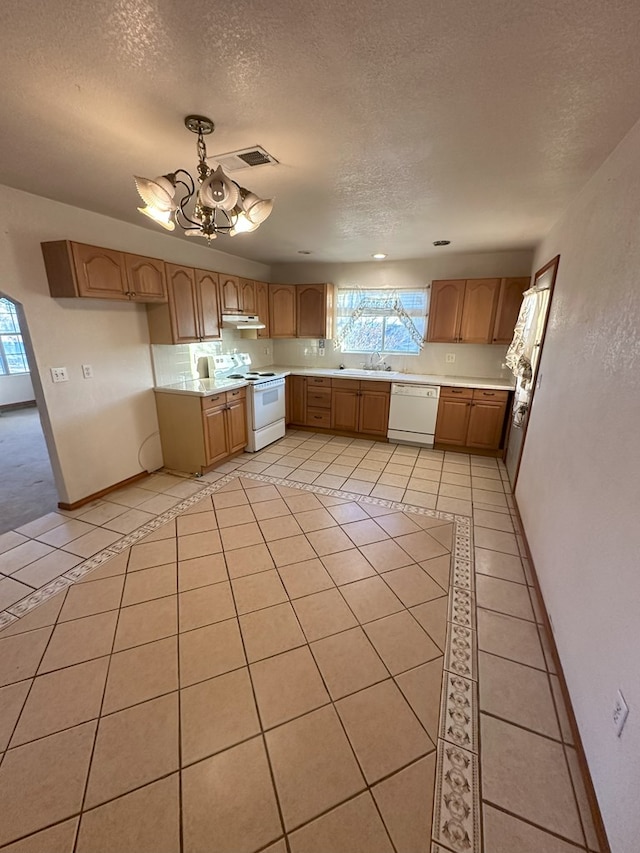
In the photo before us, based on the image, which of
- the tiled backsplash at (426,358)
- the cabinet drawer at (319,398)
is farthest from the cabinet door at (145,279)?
the tiled backsplash at (426,358)

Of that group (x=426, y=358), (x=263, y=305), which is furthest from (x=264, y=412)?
(x=426, y=358)

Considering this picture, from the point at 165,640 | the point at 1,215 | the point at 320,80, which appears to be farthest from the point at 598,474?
the point at 1,215

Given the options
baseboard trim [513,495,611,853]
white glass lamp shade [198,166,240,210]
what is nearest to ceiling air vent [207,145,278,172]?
white glass lamp shade [198,166,240,210]

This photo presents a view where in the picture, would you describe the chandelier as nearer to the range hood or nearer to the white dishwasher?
the range hood

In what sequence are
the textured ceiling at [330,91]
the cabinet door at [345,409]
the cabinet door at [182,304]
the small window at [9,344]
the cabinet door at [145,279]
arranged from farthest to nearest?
1. the small window at [9,344]
2. the cabinet door at [345,409]
3. the cabinet door at [182,304]
4. the cabinet door at [145,279]
5. the textured ceiling at [330,91]

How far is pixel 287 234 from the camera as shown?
3428mm

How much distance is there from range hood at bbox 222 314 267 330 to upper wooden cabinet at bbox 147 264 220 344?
210mm

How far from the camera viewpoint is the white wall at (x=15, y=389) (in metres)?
5.96

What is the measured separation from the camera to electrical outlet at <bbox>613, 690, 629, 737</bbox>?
1.04 meters

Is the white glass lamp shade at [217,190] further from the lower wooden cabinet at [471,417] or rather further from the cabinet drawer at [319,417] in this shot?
the cabinet drawer at [319,417]

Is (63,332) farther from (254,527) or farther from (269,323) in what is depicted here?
(269,323)

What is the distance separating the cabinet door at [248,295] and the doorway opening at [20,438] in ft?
7.55

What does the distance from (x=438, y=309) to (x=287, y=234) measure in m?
2.12

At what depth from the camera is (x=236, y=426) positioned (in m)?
3.99
